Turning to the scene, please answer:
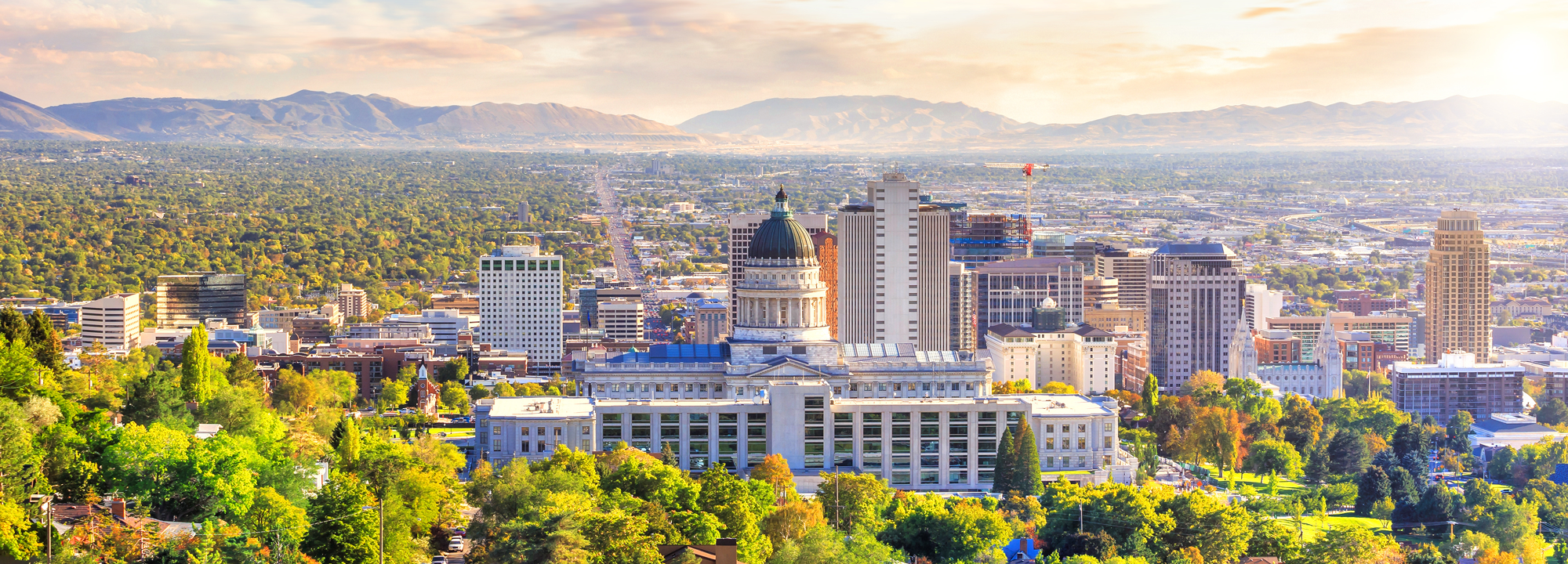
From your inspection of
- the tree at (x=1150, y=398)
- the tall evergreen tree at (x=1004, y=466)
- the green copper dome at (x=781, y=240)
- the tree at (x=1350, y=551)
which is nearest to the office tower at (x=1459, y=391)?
the tree at (x=1150, y=398)

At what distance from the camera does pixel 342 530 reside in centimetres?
7531

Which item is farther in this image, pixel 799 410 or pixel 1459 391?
pixel 1459 391

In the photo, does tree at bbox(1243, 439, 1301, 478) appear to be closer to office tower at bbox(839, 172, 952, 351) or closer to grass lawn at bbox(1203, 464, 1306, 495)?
grass lawn at bbox(1203, 464, 1306, 495)

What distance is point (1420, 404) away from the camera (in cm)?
18288

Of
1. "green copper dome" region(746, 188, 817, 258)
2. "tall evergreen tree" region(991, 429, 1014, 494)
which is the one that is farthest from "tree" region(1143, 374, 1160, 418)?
"tall evergreen tree" region(991, 429, 1014, 494)

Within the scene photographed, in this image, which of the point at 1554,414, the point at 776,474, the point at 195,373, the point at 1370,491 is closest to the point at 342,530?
the point at 776,474

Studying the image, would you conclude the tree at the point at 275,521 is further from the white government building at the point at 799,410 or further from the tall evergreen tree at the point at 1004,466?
the tall evergreen tree at the point at 1004,466

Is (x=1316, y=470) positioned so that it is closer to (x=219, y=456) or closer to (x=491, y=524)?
(x=491, y=524)

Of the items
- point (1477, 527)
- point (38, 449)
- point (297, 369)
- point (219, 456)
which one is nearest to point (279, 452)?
point (219, 456)

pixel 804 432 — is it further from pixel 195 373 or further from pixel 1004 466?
pixel 195 373

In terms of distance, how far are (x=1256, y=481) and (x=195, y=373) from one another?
62.8m

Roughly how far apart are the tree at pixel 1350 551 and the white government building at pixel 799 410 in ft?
85.6

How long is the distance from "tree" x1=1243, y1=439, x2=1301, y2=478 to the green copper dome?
29.6m

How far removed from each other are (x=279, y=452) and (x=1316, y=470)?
6579 centimetres
